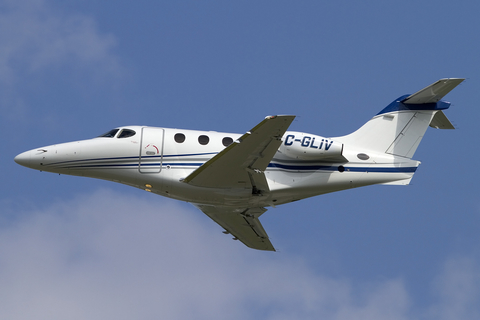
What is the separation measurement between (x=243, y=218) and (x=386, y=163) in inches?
232

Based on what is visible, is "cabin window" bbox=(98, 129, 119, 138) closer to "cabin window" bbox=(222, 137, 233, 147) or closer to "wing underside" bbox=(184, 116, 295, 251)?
"wing underside" bbox=(184, 116, 295, 251)

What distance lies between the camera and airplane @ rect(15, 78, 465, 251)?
65.1ft

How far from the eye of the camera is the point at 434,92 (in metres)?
20.9

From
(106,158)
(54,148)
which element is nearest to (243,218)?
(106,158)

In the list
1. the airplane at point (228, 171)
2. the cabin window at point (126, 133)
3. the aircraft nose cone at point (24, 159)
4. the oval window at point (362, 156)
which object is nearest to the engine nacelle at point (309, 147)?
the airplane at point (228, 171)

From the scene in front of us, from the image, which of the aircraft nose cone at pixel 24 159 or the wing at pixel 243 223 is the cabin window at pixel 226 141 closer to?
the wing at pixel 243 223

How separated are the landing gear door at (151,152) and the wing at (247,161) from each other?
1.41 meters

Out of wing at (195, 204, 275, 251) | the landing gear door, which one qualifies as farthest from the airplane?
wing at (195, 204, 275, 251)

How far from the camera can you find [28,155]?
20.6 meters

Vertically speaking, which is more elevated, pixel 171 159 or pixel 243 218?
pixel 171 159

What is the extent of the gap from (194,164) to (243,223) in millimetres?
4251

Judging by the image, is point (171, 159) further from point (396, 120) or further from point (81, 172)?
point (396, 120)

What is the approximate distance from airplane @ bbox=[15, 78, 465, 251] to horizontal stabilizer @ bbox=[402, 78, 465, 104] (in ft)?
0.11

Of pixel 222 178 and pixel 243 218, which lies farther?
pixel 243 218
